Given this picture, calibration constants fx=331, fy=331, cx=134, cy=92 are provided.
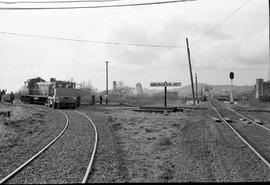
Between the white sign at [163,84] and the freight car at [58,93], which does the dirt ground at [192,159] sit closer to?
the white sign at [163,84]

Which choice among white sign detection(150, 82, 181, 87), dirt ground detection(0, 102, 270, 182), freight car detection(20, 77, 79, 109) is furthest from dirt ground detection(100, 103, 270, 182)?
freight car detection(20, 77, 79, 109)

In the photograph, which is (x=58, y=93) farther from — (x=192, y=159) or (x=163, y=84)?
(x=192, y=159)

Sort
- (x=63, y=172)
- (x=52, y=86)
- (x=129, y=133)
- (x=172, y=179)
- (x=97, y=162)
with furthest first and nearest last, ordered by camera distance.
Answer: (x=52, y=86), (x=129, y=133), (x=97, y=162), (x=63, y=172), (x=172, y=179)

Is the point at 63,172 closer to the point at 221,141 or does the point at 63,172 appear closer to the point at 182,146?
the point at 182,146

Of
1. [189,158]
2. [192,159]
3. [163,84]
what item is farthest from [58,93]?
[192,159]

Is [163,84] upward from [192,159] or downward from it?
upward

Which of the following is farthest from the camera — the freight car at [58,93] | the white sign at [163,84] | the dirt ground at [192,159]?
the freight car at [58,93]

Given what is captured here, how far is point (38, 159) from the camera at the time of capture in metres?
10.2

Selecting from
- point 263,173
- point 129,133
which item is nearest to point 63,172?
point 263,173

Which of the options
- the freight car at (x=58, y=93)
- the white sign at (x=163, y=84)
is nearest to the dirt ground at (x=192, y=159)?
the white sign at (x=163, y=84)

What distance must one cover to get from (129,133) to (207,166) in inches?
324

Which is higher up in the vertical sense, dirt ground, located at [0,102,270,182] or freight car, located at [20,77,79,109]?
freight car, located at [20,77,79,109]

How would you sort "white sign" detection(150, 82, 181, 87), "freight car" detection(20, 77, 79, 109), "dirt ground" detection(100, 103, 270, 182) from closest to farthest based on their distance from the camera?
"dirt ground" detection(100, 103, 270, 182), "white sign" detection(150, 82, 181, 87), "freight car" detection(20, 77, 79, 109)

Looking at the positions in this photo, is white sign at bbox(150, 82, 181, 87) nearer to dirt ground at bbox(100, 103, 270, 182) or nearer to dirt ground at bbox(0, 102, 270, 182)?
dirt ground at bbox(0, 102, 270, 182)
